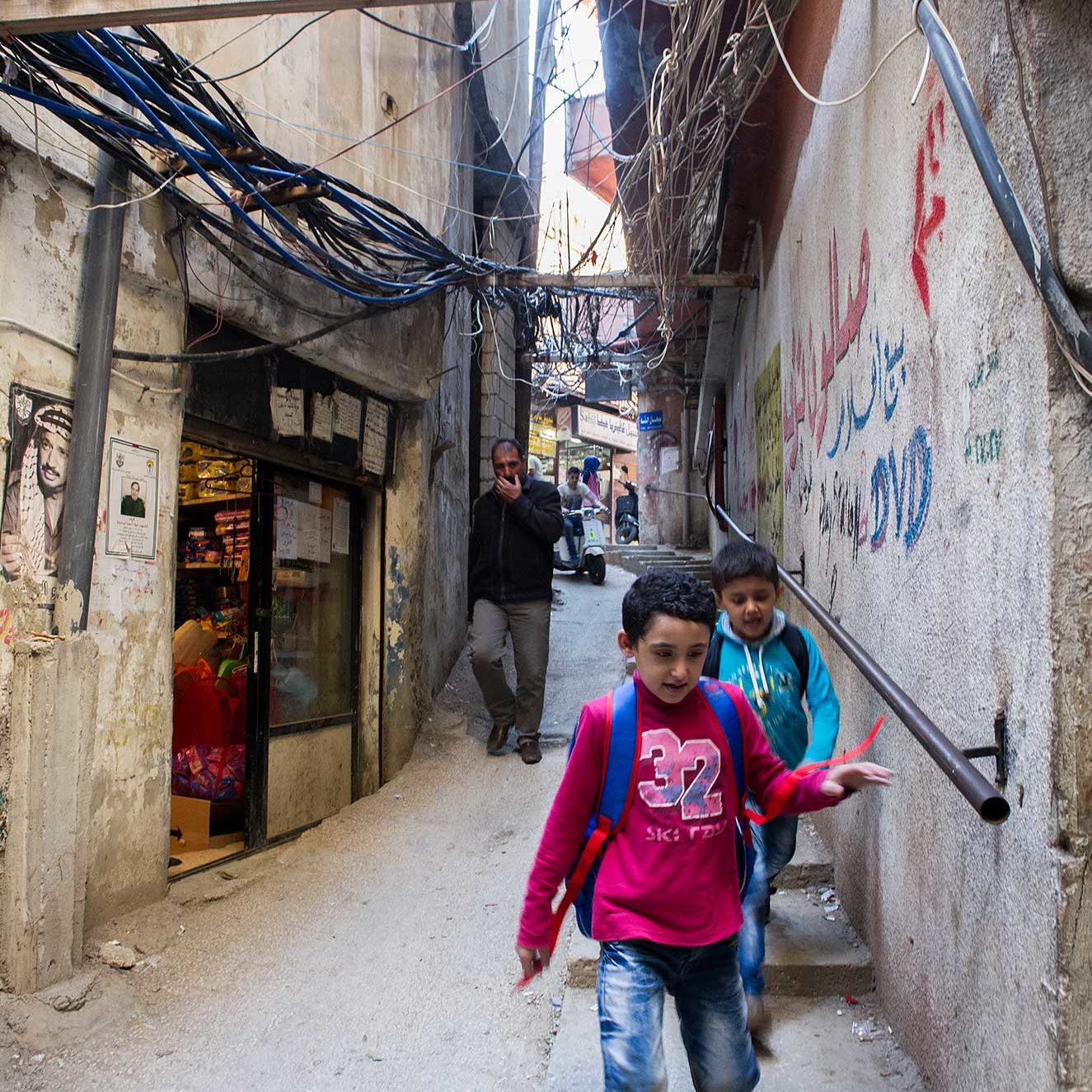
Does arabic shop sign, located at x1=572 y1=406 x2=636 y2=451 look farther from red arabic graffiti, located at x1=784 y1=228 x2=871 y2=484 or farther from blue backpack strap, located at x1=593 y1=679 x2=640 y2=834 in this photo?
blue backpack strap, located at x1=593 y1=679 x2=640 y2=834

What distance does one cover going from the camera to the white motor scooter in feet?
39.8

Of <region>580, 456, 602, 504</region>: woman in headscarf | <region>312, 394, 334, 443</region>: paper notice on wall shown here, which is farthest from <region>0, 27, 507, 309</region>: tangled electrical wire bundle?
<region>580, 456, 602, 504</region>: woman in headscarf

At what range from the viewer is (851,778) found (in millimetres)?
1875

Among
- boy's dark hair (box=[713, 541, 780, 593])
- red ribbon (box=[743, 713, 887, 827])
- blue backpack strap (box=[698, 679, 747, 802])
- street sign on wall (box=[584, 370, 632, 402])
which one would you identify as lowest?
red ribbon (box=[743, 713, 887, 827])

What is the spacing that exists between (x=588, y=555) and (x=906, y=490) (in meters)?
9.67

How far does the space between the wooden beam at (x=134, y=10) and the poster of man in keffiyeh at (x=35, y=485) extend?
122 cm

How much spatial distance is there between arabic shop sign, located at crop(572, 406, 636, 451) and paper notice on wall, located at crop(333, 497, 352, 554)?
18454 mm

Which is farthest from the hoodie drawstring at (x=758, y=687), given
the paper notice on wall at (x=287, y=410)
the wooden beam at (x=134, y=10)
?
the paper notice on wall at (x=287, y=410)

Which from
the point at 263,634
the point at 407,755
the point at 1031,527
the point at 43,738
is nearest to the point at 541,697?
the point at 407,755

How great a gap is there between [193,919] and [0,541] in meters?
1.79

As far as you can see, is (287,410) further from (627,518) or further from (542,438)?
(542,438)

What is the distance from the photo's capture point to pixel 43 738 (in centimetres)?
315

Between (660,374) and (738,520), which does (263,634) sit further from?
(660,374)

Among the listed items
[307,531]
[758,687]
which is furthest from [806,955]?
[307,531]
